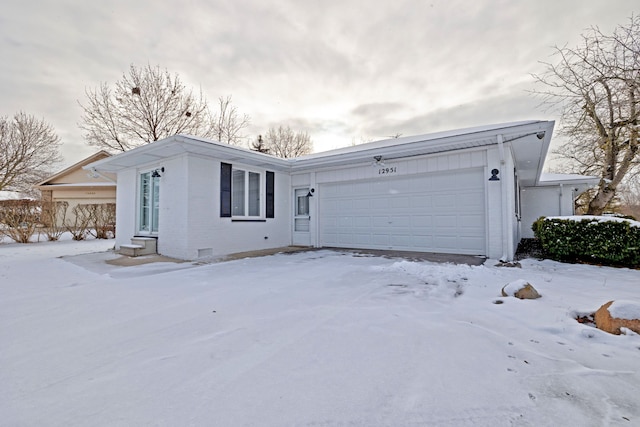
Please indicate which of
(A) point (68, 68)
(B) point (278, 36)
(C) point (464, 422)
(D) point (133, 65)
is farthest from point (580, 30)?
(D) point (133, 65)

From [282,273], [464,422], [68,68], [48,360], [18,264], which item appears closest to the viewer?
[464,422]

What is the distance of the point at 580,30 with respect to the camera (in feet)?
28.4

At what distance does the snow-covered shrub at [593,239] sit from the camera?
5.38 meters

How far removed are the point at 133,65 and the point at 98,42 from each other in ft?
24.5

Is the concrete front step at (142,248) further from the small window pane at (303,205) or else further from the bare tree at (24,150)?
the bare tree at (24,150)

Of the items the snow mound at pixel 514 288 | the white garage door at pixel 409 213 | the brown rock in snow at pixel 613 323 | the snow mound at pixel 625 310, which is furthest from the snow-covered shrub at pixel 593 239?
the brown rock in snow at pixel 613 323

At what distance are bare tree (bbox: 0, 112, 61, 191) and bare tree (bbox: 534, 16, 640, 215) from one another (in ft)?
87.6

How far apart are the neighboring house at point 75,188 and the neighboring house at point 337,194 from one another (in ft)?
34.3

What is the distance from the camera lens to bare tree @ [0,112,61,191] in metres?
18.0

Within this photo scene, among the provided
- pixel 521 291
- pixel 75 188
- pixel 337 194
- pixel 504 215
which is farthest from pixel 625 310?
pixel 75 188

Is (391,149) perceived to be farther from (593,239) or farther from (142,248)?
(142,248)

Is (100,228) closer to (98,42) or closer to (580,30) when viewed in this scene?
(98,42)

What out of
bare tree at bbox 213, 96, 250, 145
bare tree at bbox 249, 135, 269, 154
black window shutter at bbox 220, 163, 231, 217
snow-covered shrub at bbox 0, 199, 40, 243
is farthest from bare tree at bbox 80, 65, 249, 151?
black window shutter at bbox 220, 163, 231, 217

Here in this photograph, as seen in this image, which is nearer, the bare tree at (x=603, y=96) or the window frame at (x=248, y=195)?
the window frame at (x=248, y=195)
